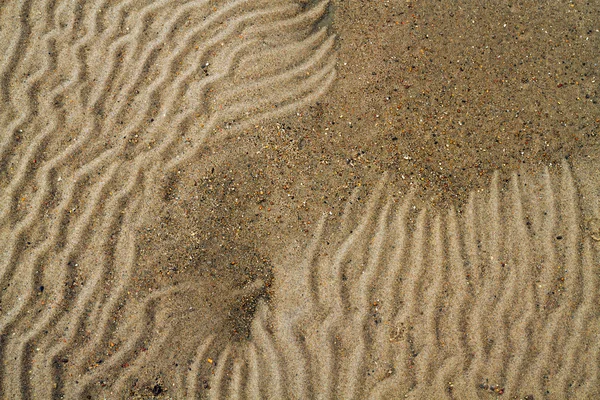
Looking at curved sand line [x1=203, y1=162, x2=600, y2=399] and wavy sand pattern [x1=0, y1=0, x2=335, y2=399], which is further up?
wavy sand pattern [x1=0, y1=0, x2=335, y2=399]

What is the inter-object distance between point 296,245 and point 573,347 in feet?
6.41

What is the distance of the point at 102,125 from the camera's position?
111 inches

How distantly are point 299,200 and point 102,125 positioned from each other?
1.46 meters

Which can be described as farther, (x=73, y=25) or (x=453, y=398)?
(x=73, y=25)

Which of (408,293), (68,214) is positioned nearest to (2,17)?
(68,214)

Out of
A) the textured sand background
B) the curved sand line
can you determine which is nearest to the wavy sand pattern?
the textured sand background

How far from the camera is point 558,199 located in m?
2.83

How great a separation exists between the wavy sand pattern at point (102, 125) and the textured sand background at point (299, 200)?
0.01 m

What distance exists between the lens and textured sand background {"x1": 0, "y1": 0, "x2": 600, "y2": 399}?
2.66m

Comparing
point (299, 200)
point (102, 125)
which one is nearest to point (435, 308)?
point (299, 200)

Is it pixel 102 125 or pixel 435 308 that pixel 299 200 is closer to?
pixel 435 308

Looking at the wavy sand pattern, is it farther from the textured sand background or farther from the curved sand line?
the curved sand line

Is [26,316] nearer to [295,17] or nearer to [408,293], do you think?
[408,293]

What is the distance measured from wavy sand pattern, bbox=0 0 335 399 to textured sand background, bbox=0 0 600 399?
0.05 ft
